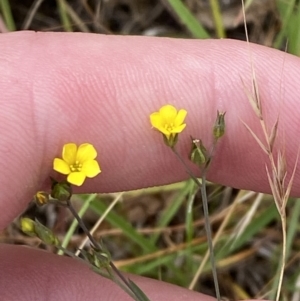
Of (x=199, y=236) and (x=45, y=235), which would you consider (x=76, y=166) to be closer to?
(x=45, y=235)

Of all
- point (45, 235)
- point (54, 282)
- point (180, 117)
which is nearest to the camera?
point (45, 235)

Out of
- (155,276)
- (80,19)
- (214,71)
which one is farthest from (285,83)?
(80,19)

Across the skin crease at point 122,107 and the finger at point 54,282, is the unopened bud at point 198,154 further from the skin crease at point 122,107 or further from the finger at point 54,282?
the finger at point 54,282

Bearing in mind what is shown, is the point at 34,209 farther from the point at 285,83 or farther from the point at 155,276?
the point at 285,83

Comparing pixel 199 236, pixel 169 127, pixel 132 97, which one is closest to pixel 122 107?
pixel 132 97

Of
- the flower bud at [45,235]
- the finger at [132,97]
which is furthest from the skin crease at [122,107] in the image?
the flower bud at [45,235]

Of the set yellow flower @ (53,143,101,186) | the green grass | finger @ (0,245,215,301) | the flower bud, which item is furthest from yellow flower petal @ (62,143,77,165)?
the green grass
